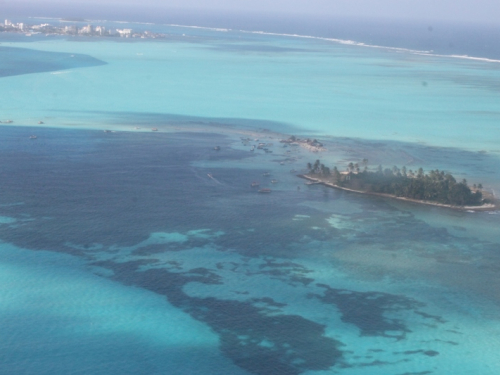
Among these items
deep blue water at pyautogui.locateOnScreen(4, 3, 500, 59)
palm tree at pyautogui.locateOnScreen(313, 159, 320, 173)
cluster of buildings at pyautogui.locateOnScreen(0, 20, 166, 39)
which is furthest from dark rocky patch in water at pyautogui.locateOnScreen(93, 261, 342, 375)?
cluster of buildings at pyautogui.locateOnScreen(0, 20, 166, 39)

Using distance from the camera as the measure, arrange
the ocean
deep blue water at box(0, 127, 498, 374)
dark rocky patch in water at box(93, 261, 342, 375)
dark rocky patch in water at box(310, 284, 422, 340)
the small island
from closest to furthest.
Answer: dark rocky patch in water at box(93, 261, 342, 375) → the ocean → deep blue water at box(0, 127, 498, 374) → dark rocky patch in water at box(310, 284, 422, 340) → the small island

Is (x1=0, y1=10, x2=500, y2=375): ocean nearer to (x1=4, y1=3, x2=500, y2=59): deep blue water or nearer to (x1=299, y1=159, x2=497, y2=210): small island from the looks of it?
(x1=299, y1=159, x2=497, y2=210): small island

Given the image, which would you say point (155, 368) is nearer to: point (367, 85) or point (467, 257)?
point (467, 257)

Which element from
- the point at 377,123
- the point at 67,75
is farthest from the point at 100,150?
the point at 67,75

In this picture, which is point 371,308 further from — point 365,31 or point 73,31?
point 365,31

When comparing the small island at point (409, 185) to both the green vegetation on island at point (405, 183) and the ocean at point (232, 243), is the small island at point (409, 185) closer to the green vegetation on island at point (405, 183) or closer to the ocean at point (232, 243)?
the green vegetation on island at point (405, 183)

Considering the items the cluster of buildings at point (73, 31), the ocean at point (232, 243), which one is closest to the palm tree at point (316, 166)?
the ocean at point (232, 243)
